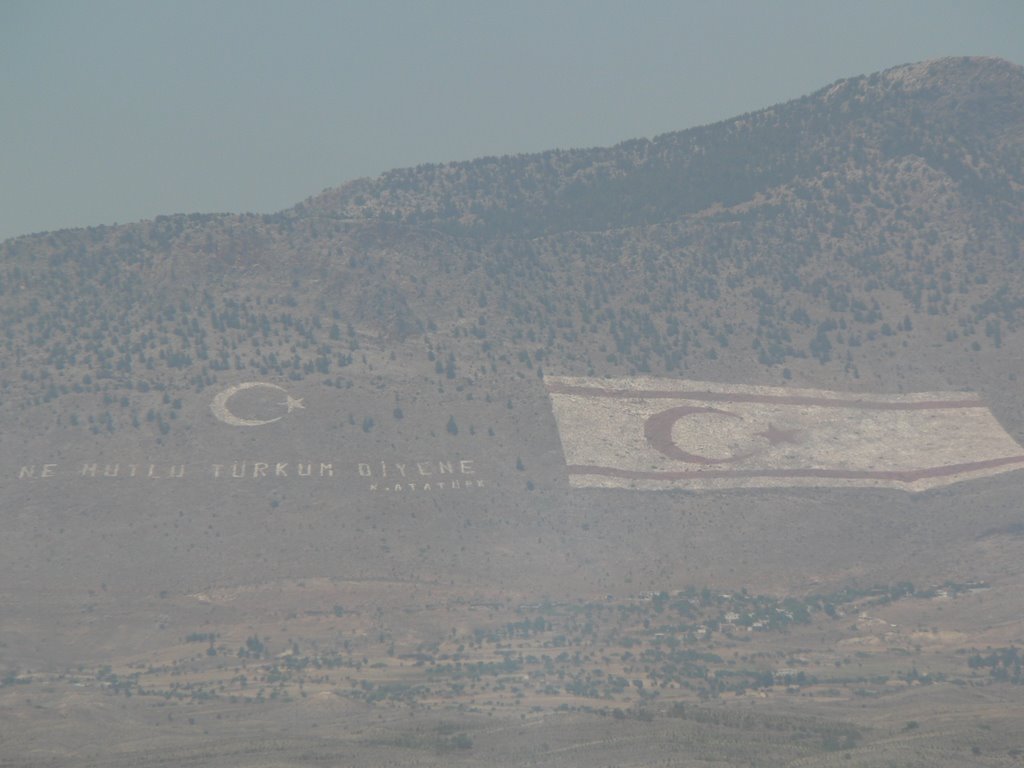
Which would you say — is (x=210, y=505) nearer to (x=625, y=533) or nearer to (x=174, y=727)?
(x=625, y=533)

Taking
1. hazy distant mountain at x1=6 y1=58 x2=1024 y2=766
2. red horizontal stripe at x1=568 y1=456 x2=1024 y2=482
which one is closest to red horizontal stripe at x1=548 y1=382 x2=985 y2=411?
hazy distant mountain at x1=6 y1=58 x2=1024 y2=766

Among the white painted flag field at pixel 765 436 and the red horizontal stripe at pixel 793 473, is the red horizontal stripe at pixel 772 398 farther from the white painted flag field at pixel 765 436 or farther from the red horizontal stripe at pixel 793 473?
the red horizontal stripe at pixel 793 473

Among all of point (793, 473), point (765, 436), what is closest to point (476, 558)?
point (793, 473)

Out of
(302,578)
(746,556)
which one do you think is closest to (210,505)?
(302,578)

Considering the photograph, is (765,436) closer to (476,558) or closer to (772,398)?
(772,398)

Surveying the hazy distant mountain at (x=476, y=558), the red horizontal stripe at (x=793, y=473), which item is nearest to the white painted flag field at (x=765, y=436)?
the red horizontal stripe at (x=793, y=473)

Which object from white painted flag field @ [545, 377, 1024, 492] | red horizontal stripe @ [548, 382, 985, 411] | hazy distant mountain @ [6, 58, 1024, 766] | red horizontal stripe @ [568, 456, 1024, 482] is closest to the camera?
hazy distant mountain @ [6, 58, 1024, 766]

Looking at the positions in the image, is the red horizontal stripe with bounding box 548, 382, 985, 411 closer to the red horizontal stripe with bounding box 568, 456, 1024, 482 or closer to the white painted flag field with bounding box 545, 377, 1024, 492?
the white painted flag field with bounding box 545, 377, 1024, 492

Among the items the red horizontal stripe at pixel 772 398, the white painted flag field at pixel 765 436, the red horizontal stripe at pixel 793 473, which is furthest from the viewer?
the red horizontal stripe at pixel 772 398
